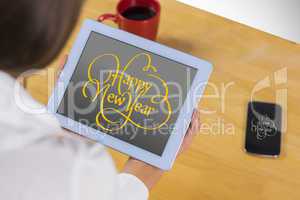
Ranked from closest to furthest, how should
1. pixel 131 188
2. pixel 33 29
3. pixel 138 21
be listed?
pixel 33 29
pixel 131 188
pixel 138 21

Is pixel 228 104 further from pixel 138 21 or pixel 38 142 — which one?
pixel 38 142

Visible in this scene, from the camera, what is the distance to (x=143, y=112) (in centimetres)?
75

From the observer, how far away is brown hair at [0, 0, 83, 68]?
0.40 meters

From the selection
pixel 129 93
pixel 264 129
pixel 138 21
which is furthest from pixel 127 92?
pixel 264 129

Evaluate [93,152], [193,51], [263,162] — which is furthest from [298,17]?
[93,152]

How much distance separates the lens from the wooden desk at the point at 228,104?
0.77 m

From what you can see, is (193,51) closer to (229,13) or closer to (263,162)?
(229,13)

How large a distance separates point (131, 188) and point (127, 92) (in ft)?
0.55

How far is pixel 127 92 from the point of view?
2.47 ft

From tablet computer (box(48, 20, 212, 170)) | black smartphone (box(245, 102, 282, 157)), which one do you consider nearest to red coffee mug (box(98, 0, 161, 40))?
tablet computer (box(48, 20, 212, 170))

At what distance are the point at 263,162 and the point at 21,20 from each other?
535 millimetres

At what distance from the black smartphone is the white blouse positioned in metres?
0.33

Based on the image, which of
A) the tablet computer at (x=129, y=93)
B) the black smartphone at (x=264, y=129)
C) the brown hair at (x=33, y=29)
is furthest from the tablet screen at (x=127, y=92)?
the brown hair at (x=33, y=29)

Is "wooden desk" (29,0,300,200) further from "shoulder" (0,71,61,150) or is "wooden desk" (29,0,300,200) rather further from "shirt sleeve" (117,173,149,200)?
"shoulder" (0,71,61,150)
